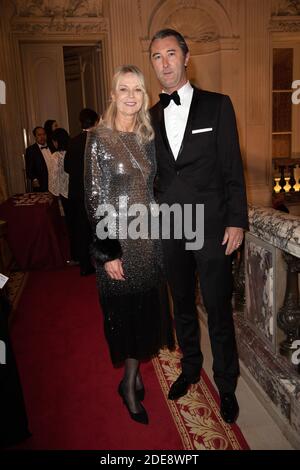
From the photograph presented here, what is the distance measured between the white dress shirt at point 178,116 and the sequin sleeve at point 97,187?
375 millimetres

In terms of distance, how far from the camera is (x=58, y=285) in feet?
14.6

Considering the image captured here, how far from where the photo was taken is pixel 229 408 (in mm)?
2162

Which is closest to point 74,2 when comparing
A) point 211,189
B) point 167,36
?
point 167,36

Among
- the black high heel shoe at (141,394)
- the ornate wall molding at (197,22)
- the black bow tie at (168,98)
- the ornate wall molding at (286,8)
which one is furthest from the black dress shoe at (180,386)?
the ornate wall molding at (286,8)

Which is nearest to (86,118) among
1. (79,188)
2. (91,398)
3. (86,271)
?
(79,188)

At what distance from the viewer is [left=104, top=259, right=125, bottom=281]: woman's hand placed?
6.42ft

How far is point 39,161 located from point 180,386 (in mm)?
4423

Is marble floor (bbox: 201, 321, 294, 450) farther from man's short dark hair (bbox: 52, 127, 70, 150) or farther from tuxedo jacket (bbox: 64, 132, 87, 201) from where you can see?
man's short dark hair (bbox: 52, 127, 70, 150)

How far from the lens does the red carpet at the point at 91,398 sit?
2037 mm

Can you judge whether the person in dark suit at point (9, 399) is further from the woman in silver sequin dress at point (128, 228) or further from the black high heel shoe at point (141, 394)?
the black high heel shoe at point (141, 394)

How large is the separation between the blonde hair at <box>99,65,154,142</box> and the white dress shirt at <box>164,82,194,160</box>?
106 millimetres

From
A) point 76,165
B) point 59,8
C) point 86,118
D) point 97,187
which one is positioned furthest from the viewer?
point 59,8

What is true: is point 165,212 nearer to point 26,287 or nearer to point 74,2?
point 26,287

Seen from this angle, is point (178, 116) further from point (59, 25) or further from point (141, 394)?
point (59, 25)
